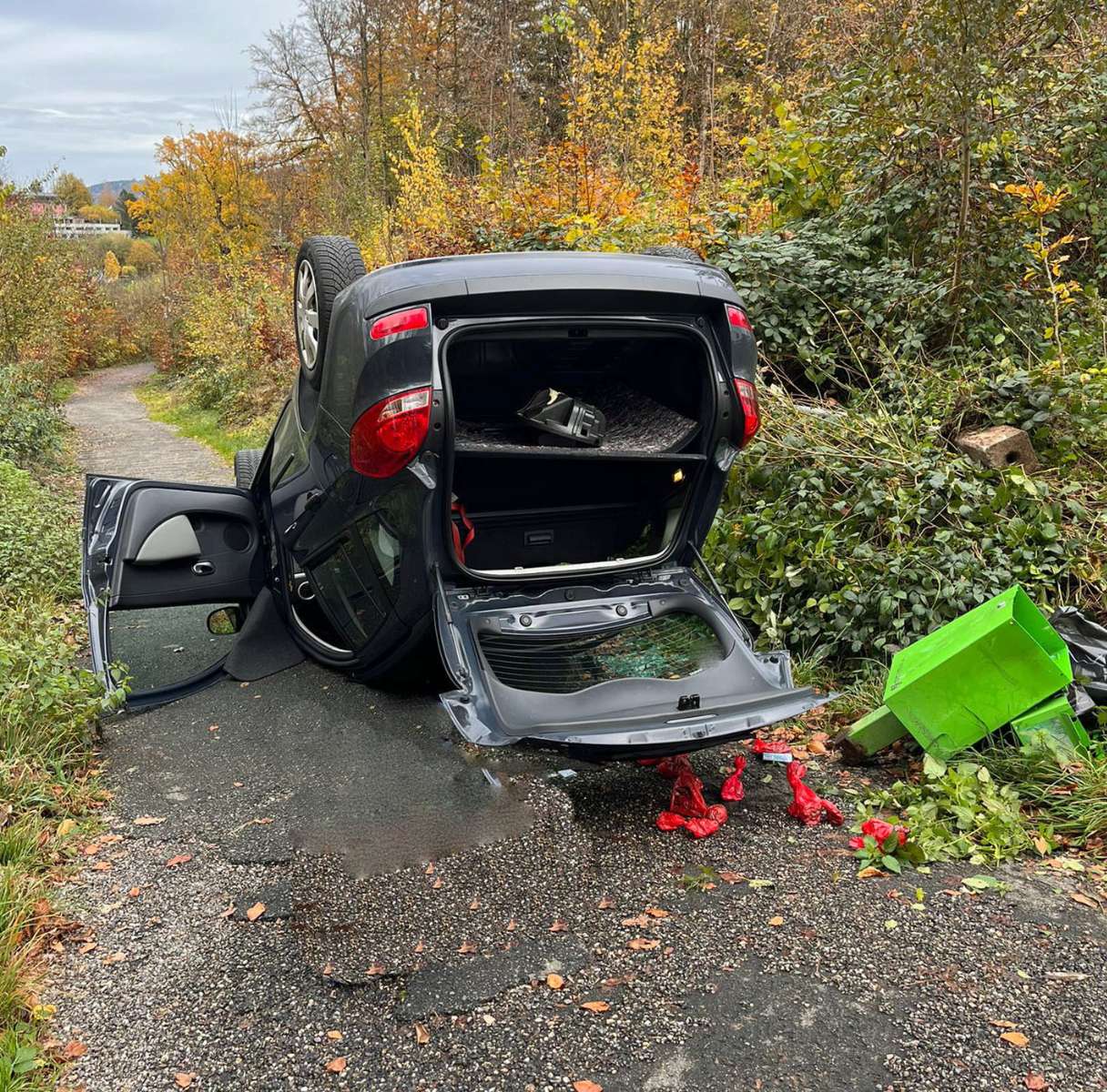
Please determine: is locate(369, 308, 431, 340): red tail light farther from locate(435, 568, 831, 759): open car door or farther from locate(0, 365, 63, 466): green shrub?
locate(0, 365, 63, 466): green shrub

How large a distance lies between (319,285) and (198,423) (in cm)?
1404

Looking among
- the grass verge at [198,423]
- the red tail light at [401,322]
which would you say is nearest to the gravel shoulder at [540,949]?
the red tail light at [401,322]

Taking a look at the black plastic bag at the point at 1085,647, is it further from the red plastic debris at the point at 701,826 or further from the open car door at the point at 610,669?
the red plastic debris at the point at 701,826

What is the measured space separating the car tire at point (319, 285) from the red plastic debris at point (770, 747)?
235cm

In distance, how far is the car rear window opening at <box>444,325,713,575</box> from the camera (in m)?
3.84

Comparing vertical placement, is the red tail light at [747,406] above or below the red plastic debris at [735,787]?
above

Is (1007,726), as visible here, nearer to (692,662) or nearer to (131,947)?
(692,662)

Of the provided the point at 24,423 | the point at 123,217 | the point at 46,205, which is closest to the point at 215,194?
the point at 46,205

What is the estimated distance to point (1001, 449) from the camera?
4551 mm

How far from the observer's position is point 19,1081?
2143 millimetres

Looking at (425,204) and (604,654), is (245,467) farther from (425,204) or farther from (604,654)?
(425,204)

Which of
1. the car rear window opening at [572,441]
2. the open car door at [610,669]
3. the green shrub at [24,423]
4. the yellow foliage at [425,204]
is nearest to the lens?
the open car door at [610,669]

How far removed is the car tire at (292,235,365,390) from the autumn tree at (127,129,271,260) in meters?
23.4

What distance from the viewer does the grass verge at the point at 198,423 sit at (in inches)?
519
